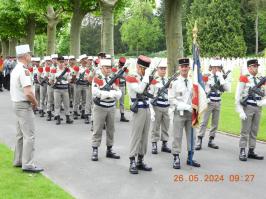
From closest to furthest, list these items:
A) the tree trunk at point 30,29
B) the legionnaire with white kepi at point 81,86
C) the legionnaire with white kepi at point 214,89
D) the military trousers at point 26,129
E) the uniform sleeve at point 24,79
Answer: the uniform sleeve at point 24,79 → the military trousers at point 26,129 → the legionnaire with white kepi at point 214,89 → the legionnaire with white kepi at point 81,86 → the tree trunk at point 30,29

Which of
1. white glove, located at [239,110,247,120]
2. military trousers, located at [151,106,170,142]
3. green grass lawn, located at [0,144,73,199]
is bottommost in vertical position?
green grass lawn, located at [0,144,73,199]

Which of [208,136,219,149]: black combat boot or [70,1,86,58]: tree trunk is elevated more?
[70,1,86,58]: tree trunk

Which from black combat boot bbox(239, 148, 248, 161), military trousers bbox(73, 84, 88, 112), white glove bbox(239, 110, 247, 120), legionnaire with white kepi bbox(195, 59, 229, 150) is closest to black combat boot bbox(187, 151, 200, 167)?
black combat boot bbox(239, 148, 248, 161)

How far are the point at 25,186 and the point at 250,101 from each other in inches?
198

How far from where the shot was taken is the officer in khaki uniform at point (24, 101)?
344 inches

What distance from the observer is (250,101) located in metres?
10.1

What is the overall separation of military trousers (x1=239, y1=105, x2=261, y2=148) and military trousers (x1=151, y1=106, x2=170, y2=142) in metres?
1.84

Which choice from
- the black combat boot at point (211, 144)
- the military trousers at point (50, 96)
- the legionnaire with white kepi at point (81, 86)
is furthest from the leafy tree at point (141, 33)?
the black combat boot at point (211, 144)

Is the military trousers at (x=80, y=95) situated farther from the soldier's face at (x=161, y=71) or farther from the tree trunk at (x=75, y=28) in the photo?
the tree trunk at (x=75, y=28)

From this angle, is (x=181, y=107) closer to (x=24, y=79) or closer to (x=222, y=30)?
(x=24, y=79)

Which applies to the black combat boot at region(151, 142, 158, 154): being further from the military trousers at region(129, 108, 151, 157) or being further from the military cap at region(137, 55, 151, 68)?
the military cap at region(137, 55, 151, 68)

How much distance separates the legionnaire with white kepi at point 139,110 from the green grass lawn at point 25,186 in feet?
5.77

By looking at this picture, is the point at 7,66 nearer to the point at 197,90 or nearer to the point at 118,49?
the point at 197,90

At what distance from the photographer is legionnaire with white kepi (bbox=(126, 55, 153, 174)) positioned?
878 cm
